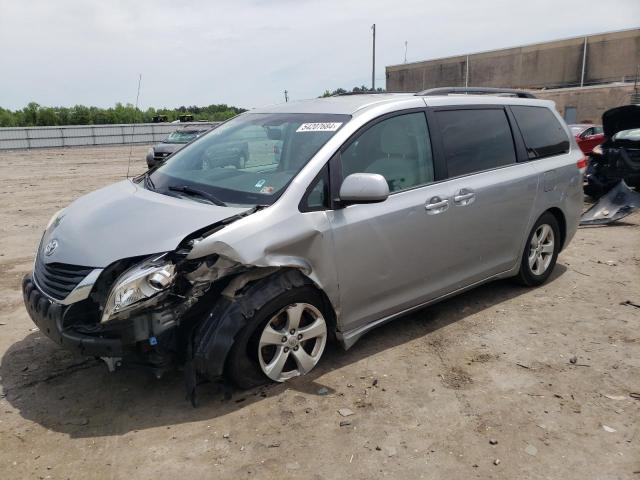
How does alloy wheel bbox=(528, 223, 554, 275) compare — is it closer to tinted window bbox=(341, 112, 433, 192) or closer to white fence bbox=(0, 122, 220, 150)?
tinted window bbox=(341, 112, 433, 192)

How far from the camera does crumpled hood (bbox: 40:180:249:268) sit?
3094 millimetres

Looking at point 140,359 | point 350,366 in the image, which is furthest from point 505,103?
point 140,359

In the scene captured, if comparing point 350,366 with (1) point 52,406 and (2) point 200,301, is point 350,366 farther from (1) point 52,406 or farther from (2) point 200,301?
(1) point 52,406

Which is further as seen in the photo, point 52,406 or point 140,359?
point 52,406

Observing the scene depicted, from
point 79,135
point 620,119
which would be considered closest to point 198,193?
point 620,119

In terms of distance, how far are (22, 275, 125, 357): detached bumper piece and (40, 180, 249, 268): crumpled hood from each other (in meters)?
0.26

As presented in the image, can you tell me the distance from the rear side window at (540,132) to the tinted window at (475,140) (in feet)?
0.82

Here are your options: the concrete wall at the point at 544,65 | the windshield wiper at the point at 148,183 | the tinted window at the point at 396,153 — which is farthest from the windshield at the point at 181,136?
the concrete wall at the point at 544,65

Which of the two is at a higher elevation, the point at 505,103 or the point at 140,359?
the point at 505,103

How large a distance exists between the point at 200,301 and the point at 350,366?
1200 mm

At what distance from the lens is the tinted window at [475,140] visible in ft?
13.8

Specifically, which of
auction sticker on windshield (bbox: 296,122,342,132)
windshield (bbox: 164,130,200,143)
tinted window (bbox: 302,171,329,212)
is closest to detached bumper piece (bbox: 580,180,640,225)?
auction sticker on windshield (bbox: 296,122,342,132)

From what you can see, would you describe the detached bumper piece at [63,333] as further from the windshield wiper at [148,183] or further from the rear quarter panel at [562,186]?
the rear quarter panel at [562,186]

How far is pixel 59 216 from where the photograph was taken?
3.93 meters
